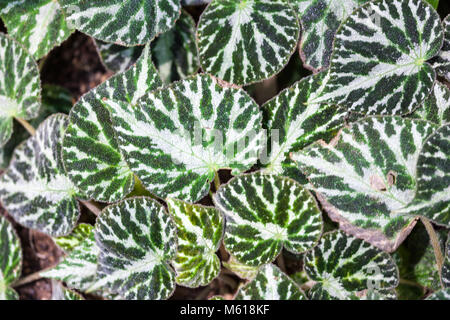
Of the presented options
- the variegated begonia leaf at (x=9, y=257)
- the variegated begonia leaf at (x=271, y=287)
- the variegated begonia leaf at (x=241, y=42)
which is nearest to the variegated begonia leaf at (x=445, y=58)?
the variegated begonia leaf at (x=241, y=42)

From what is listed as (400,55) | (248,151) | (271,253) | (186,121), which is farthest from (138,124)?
(400,55)

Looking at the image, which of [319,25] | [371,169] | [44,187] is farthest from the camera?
[44,187]

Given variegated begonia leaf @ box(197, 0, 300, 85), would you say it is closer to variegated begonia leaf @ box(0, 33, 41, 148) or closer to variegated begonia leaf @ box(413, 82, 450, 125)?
variegated begonia leaf @ box(413, 82, 450, 125)

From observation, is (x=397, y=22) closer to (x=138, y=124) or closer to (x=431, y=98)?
(x=431, y=98)

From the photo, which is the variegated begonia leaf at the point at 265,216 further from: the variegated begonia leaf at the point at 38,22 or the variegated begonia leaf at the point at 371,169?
the variegated begonia leaf at the point at 38,22

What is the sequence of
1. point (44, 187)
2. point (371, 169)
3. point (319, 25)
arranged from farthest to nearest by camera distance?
point (44, 187), point (319, 25), point (371, 169)

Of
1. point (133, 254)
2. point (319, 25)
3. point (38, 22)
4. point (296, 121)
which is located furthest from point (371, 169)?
point (38, 22)

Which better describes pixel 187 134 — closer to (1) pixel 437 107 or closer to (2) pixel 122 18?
(2) pixel 122 18
